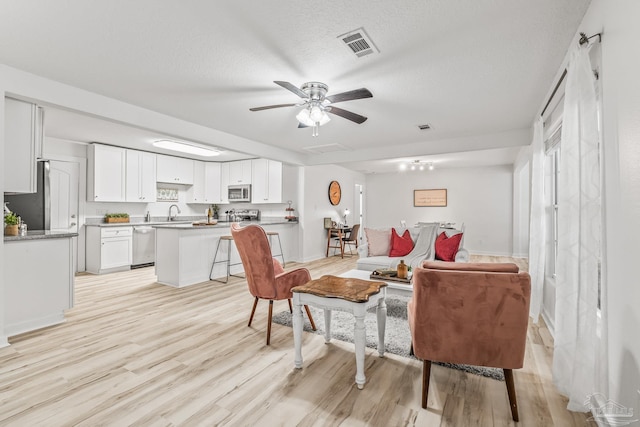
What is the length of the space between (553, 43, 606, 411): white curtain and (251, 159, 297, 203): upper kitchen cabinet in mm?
5391

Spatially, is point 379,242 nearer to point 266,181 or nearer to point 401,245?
point 401,245

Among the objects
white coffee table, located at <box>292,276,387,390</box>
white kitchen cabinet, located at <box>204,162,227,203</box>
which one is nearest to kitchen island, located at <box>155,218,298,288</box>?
white kitchen cabinet, located at <box>204,162,227,203</box>

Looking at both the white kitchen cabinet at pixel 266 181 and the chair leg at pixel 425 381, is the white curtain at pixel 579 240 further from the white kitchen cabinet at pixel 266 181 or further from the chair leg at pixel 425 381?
the white kitchen cabinet at pixel 266 181

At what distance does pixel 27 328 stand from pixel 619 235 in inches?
177

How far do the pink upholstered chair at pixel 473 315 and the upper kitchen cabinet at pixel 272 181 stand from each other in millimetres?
5265

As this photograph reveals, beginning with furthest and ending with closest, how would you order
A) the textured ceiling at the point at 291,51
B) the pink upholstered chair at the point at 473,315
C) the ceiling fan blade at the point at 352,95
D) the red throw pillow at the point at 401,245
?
the red throw pillow at the point at 401,245, the ceiling fan blade at the point at 352,95, the textured ceiling at the point at 291,51, the pink upholstered chair at the point at 473,315

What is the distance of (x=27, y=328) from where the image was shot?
9.41 feet

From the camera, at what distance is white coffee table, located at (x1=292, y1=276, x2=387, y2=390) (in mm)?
1946

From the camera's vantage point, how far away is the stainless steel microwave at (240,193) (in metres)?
7.21

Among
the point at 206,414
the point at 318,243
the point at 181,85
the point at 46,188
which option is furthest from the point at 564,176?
the point at 318,243

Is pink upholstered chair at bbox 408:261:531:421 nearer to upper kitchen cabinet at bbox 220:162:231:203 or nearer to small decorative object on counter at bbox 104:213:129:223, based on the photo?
small decorative object on counter at bbox 104:213:129:223

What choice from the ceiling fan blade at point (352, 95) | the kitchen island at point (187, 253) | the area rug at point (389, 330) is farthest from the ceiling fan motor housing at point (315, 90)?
the kitchen island at point (187, 253)

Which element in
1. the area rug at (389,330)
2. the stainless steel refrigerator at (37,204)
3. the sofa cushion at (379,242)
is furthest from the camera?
the sofa cushion at (379,242)

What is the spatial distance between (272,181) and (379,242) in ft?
10.3
